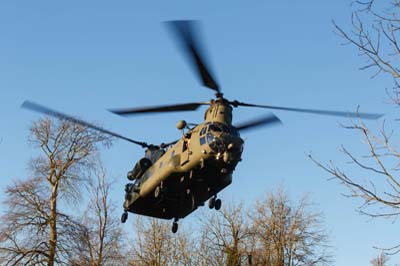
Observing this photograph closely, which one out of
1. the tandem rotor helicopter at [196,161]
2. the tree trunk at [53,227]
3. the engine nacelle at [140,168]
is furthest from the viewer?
the tree trunk at [53,227]

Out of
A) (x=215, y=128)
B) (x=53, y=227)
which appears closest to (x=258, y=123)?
(x=215, y=128)

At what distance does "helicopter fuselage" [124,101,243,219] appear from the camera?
15.5 metres

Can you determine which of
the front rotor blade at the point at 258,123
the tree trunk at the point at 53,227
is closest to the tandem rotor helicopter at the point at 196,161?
the front rotor blade at the point at 258,123

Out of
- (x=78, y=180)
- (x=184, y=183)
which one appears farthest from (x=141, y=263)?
(x=184, y=183)

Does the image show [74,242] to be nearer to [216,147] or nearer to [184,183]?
[184,183]

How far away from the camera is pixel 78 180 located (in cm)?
2819

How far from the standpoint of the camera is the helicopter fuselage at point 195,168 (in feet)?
51.0

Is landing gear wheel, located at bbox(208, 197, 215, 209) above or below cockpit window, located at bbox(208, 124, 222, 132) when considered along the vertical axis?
below

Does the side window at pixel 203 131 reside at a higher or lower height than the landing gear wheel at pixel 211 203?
higher

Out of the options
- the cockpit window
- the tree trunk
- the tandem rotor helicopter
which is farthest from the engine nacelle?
the tree trunk

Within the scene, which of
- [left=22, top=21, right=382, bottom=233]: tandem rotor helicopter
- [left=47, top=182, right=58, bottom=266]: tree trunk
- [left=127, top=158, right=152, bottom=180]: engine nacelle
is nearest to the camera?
[left=22, top=21, right=382, bottom=233]: tandem rotor helicopter

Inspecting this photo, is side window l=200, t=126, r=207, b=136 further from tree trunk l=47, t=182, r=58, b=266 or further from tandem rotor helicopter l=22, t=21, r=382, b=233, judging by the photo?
tree trunk l=47, t=182, r=58, b=266

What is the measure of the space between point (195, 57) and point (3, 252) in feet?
49.9

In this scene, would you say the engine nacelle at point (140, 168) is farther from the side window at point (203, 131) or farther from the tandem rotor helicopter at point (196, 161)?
the side window at point (203, 131)
